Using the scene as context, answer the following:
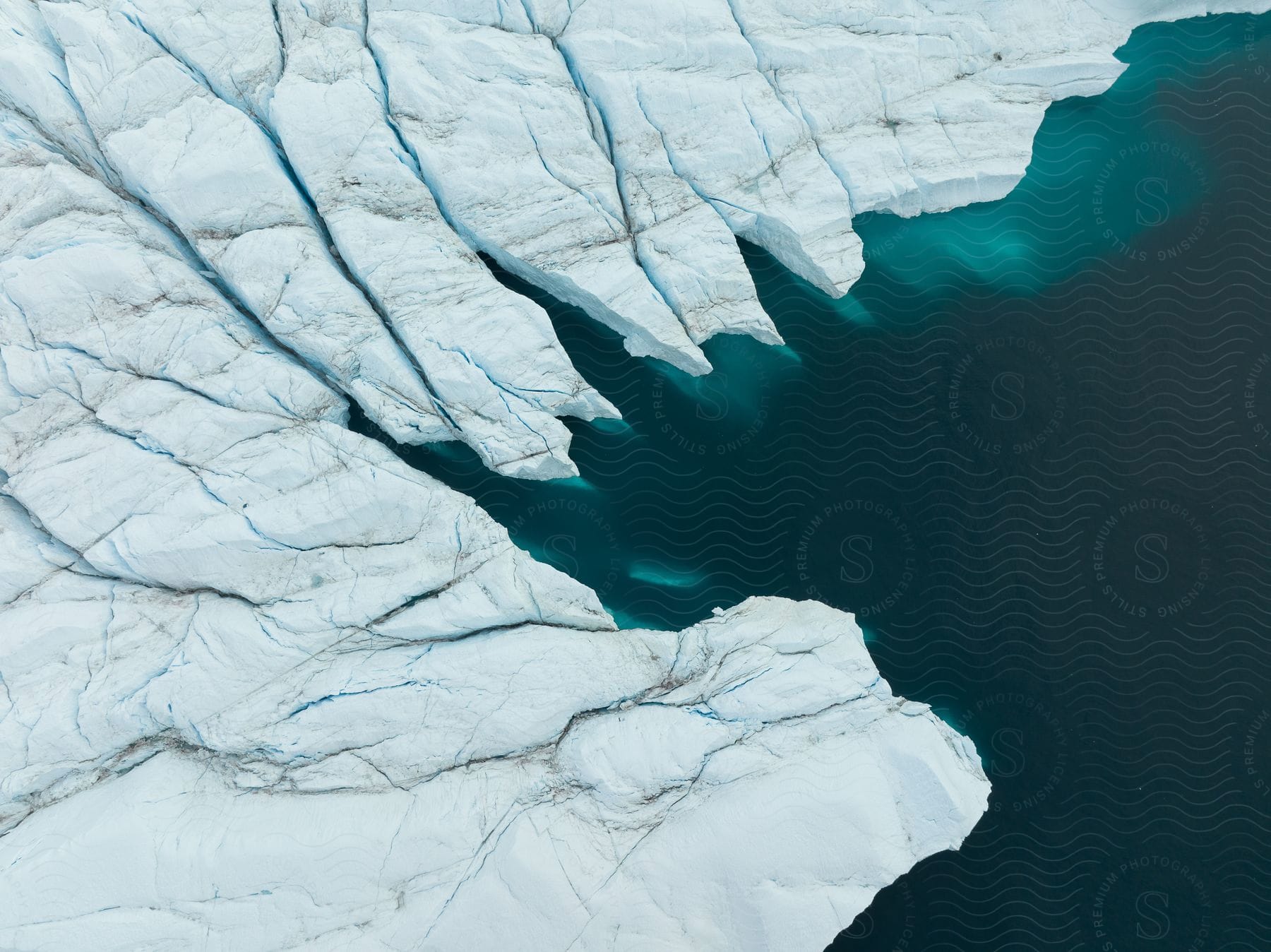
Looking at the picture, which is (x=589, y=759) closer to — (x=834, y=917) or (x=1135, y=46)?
(x=834, y=917)

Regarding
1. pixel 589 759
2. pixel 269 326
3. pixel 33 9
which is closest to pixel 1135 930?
pixel 589 759

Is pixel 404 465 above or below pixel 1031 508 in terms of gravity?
above

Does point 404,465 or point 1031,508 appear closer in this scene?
point 404,465

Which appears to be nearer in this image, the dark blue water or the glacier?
the glacier

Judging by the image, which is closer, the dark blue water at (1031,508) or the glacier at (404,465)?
the glacier at (404,465)
